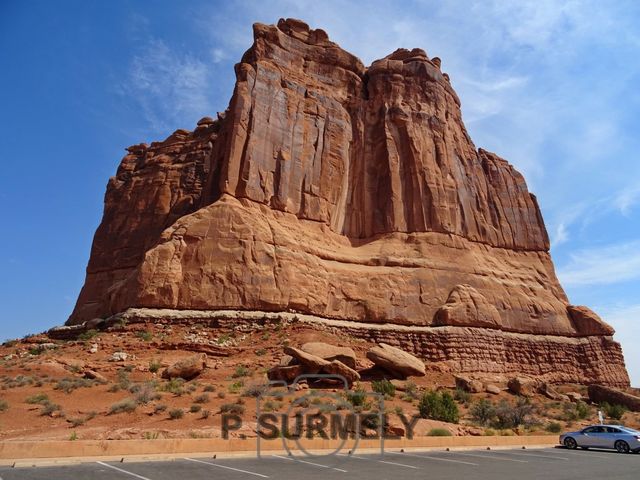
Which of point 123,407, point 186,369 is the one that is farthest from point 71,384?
point 186,369

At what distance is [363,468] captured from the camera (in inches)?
459

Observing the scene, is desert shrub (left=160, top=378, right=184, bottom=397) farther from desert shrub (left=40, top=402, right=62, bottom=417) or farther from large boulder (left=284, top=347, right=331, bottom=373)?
large boulder (left=284, top=347, right=331, bottom=373)

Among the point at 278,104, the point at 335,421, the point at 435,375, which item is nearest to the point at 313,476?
the point at 335,421

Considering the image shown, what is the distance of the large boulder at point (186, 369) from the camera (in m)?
24.3

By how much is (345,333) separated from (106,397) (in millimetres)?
20838

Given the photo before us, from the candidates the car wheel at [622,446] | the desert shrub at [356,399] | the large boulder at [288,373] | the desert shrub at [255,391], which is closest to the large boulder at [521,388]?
the car wheel at [622,446]

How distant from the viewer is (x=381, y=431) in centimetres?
1596

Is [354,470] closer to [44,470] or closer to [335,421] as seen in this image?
[335,421]

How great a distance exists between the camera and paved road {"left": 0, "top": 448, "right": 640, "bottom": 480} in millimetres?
10062

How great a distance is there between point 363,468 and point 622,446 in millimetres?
11655

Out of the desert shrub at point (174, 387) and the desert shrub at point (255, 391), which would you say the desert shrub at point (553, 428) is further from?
the desert shrub at point (174, 387)

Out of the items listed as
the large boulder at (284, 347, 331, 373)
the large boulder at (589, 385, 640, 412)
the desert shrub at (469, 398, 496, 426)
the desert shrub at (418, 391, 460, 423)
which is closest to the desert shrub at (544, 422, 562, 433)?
the desert shrub at (469, 398, 496, 426)

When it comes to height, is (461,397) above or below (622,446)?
above

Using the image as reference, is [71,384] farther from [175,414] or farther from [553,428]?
[553,428]
